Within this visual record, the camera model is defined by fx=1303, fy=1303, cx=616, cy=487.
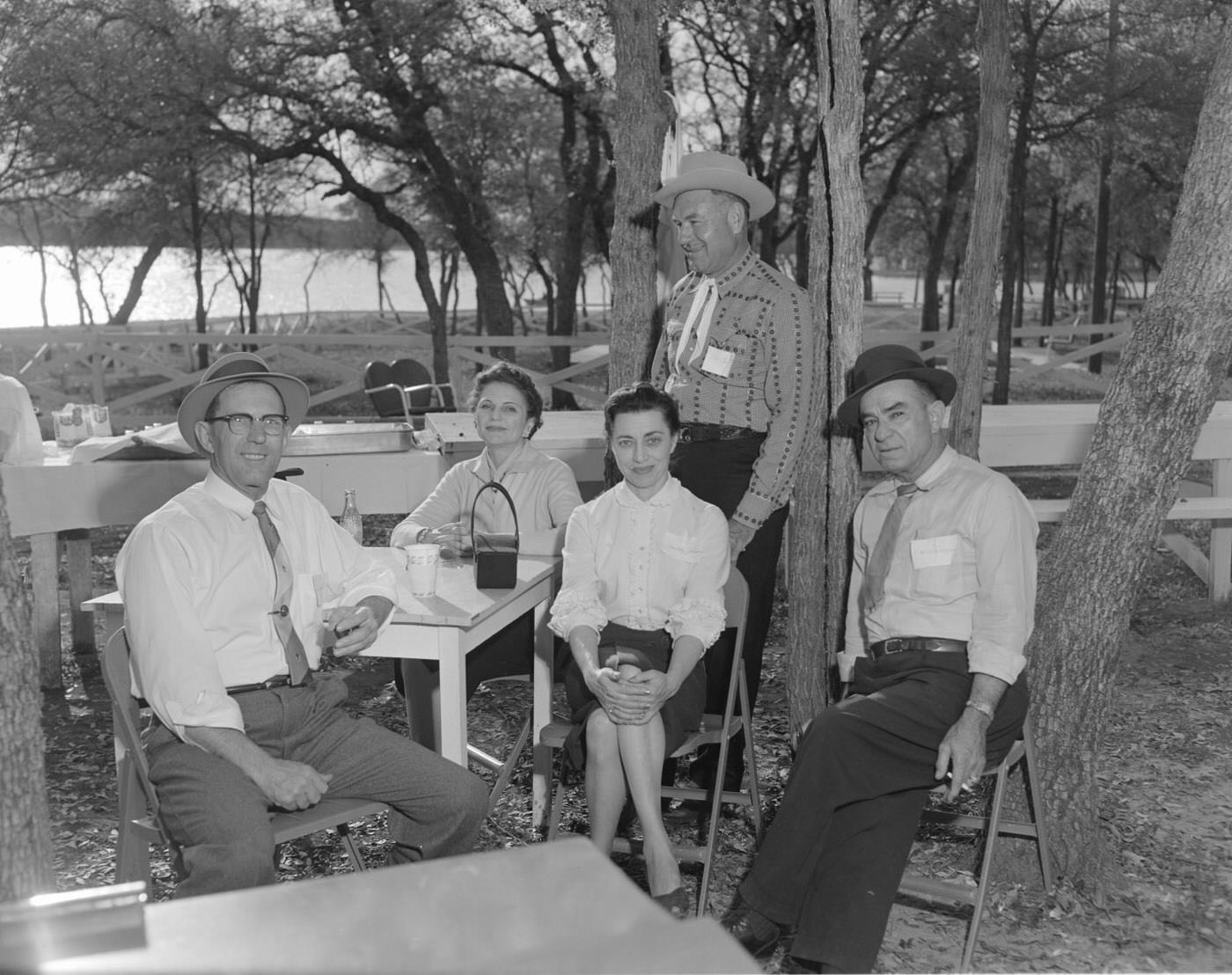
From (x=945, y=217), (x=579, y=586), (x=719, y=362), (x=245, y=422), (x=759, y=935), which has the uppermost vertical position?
(x=945, y=217)

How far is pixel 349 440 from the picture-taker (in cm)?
589

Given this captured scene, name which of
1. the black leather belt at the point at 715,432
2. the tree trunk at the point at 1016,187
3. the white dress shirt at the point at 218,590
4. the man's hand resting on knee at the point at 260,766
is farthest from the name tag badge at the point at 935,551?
the tree trunk at the point at 1016,187

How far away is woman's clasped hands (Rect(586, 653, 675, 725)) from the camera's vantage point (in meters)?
3.18

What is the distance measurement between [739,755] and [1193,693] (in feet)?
8.66

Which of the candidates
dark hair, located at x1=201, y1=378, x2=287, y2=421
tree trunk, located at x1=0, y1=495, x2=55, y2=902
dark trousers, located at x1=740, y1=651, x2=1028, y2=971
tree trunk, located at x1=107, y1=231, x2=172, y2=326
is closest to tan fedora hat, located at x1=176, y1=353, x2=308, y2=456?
dark hair, located at x1=201, y1=378, x2=287, y2=421

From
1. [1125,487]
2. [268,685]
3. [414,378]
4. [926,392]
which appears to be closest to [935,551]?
[926,392]

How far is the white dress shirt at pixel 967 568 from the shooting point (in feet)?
10.1

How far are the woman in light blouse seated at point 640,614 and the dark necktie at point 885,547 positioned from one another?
0.39m

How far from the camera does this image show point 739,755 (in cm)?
396

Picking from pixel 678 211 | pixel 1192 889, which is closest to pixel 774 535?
pixel 678 211

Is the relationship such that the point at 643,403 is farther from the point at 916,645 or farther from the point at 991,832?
the point at 991,832

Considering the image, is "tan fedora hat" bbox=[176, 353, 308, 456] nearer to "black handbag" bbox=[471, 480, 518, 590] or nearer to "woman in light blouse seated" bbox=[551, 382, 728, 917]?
"black handbag" bbox=[471, 480, 518, 590]

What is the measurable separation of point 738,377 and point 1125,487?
112 cm

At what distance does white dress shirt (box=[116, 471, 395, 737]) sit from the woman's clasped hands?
0.56 metres
